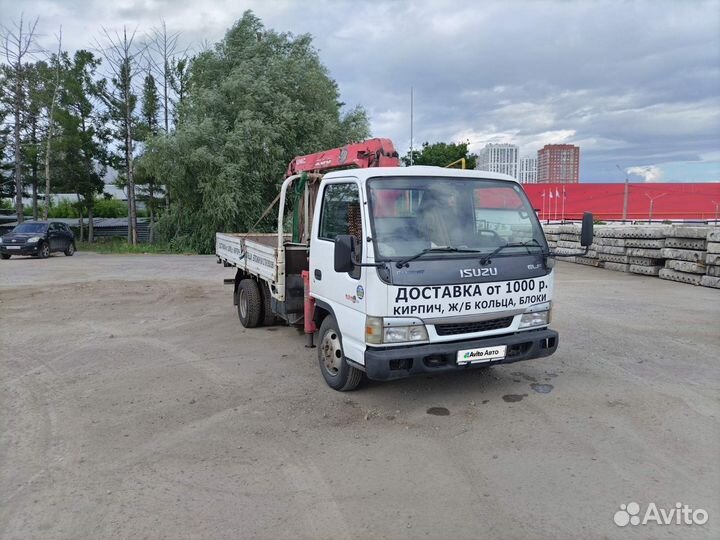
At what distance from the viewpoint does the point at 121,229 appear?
3525cm

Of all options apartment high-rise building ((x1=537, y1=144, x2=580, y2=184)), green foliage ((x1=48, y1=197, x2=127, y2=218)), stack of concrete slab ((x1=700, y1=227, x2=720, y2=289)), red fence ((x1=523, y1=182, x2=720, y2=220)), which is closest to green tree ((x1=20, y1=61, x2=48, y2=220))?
green foliage ((x1=48, y1=197, x2=127, y2=218))

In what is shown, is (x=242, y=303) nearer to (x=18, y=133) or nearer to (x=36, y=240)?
(x=36, y=240)

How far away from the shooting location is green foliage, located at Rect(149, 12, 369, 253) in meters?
23.0

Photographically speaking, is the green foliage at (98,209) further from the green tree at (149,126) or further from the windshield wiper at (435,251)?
the windshield wiper at (435,251)

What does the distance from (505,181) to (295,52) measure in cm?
2317

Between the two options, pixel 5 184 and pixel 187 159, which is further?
pixel 5 184

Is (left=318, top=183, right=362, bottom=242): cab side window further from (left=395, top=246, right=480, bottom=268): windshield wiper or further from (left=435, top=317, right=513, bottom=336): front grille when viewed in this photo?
(left=435, top=317, right=513, bottom=336): front grille

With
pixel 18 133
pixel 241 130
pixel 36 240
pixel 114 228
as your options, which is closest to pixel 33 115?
pixel 18 133

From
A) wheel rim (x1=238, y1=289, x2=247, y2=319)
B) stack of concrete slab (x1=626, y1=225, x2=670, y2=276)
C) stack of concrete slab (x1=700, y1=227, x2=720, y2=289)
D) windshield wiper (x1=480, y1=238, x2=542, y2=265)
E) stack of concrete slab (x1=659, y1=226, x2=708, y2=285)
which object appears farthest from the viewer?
stack of concrete slab (x1=626, y1=225, x2=670, y2=276)

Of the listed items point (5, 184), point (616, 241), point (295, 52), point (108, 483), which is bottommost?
point (108, 483)

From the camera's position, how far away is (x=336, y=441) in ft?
14.4

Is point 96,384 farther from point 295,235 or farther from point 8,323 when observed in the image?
point 8,323

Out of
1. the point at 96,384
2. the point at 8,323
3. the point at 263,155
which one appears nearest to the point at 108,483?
the point at 96,384

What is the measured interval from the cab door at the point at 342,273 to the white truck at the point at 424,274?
11mm
